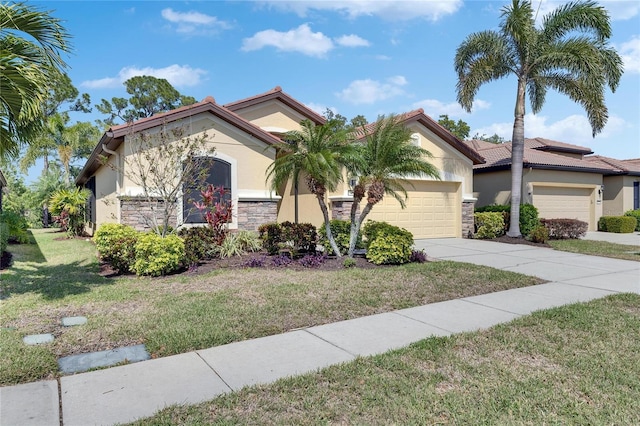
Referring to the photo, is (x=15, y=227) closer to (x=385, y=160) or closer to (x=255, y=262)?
(x=255, y=262)

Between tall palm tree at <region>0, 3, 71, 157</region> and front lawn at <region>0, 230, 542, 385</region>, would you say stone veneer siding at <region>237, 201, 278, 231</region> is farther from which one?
tall palm tree at <region>0, 3, 71, 157</region>

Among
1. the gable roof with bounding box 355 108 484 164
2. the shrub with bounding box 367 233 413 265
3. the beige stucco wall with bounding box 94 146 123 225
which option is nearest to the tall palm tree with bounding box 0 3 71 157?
the beige stucco wall with bounding box 94 146 123 225

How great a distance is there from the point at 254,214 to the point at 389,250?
4997mm

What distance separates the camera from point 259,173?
13.5 m

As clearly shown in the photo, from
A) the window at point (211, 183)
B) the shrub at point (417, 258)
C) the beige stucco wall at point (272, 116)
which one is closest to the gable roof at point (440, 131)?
the beige stucco wall at point (272, 116)

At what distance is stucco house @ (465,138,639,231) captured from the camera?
19281 millimetres

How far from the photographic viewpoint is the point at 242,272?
9.16 m

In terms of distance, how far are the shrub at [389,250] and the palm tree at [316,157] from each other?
1.78 m

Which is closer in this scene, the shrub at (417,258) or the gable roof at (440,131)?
the shrub at (417,258)

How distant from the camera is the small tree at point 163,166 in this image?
1058 centimetres

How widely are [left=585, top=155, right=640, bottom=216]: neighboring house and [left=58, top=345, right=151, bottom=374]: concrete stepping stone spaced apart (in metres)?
26.2

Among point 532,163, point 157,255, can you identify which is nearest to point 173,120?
point 157,255

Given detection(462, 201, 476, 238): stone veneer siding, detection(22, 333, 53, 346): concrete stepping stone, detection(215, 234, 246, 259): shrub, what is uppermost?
detection(462, 201, 476, 238): stone veneer siding

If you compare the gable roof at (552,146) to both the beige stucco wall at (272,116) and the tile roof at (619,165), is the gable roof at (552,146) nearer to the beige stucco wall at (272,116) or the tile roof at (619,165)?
the tile roof at (619,165)
